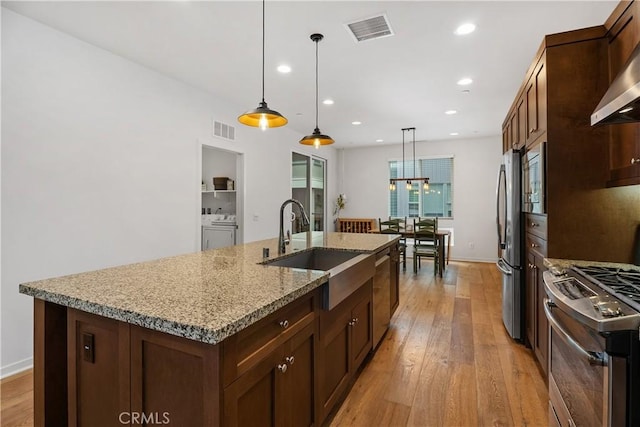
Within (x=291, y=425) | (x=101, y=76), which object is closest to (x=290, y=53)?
(x=101, y=76)

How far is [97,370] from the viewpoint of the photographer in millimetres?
1184

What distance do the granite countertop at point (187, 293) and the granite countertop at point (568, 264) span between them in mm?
1222

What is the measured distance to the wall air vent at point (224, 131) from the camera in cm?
421

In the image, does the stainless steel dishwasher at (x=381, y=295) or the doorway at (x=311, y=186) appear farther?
the doorway at (x=311, y=186)

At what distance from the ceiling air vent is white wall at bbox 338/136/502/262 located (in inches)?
200

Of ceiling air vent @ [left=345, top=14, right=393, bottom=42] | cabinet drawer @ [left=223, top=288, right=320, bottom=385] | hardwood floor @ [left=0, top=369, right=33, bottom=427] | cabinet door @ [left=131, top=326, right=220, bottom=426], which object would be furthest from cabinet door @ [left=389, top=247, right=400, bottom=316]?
hardwood floor @ [left=0, top=369, right=33, bottom=427]

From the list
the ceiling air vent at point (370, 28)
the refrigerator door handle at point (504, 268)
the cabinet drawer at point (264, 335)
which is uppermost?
the ceiling air vent at point (370, 28)

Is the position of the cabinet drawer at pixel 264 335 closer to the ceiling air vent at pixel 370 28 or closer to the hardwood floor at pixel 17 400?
the hardwood floor at pixel 17 400

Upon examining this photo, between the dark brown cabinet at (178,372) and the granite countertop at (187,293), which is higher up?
the granite countertop at (187,293)

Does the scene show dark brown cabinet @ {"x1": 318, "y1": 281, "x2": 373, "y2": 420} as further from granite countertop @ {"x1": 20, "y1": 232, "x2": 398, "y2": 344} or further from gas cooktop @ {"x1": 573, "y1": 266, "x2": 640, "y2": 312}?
gas cooktop @ {"x1": 573, "y1": 266, "x2": 640, "y2": 312}

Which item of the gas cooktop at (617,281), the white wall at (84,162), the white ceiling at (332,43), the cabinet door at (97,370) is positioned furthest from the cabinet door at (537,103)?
the white wall at (84,162)

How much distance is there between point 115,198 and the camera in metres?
3.03

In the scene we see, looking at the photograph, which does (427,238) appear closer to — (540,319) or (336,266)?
(540,319)

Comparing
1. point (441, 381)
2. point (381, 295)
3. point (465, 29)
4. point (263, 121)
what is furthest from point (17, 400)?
point (465, 29)
